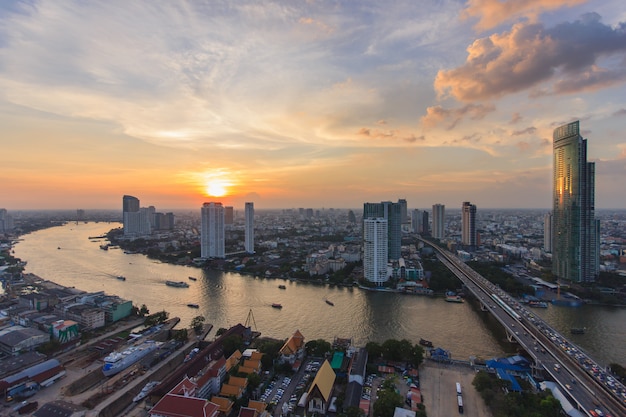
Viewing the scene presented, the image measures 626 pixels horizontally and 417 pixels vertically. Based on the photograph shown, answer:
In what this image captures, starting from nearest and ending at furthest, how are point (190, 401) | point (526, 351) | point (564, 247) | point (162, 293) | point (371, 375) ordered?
point (190, 401) → point (371, 375) → point (526, 351) → point (162, 293) → point (564, 247)

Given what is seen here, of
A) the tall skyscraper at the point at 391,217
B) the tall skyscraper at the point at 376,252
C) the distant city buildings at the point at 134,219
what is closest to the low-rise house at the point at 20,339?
the tall skyscraper at the point at 376,252

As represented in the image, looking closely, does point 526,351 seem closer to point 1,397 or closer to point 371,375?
point 371,375

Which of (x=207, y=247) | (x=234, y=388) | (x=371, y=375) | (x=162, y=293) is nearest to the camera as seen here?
(x=234, y=388)

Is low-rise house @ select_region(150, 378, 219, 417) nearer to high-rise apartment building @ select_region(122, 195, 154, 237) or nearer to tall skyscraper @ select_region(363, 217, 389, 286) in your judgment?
tall skyscraper @ select_region(363, 217, 389, 286)

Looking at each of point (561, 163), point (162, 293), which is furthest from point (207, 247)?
point (561, 163)

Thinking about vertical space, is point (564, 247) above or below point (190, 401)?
above

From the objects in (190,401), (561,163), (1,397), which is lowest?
(1,397)

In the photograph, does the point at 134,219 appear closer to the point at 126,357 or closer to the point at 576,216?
the point at 126,357
